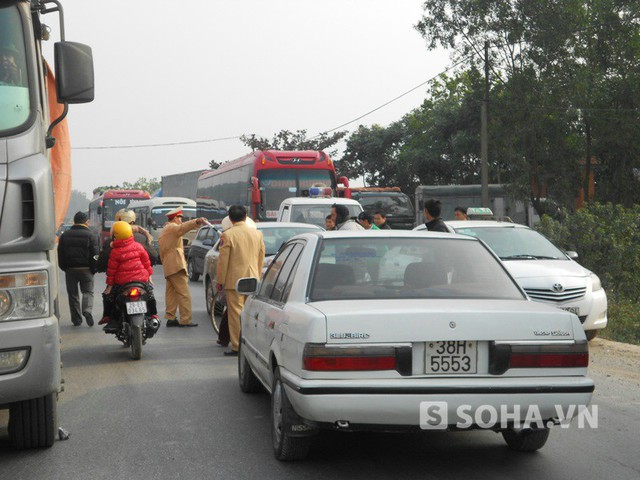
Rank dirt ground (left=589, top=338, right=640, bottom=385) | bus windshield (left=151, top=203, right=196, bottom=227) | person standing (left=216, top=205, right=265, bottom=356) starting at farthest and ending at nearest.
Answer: bus windshield (left=151, top=203, right=196, bottom=227), person standing (left=216, top=205, right=265, bottom=356), dirt ground (left=589, top=338, right=640, bottom=385)

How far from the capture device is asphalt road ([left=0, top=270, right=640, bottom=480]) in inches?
229

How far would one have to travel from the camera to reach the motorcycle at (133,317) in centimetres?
1088

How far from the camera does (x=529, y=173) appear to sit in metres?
40.6

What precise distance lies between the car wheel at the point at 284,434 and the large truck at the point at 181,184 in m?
42.6

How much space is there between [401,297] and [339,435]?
138 cm

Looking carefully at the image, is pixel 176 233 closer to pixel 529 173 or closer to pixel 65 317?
pixel 65 317

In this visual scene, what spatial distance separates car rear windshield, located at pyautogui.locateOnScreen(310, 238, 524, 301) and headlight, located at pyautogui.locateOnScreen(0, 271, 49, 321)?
1.61 meters

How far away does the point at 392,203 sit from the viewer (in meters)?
38.7

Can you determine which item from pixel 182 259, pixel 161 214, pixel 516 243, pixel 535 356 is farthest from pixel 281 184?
pixel 535 356

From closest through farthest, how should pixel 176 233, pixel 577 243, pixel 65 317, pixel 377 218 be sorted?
pixel 176 233, pixel 377 218, pixel 65 317, pixel 577 243

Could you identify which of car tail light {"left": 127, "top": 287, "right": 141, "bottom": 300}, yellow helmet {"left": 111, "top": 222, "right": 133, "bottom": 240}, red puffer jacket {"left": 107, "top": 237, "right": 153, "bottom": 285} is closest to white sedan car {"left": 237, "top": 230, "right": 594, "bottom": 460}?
car tail light {"left": 127, "top": 287, "right": 141, "bottom": 300}

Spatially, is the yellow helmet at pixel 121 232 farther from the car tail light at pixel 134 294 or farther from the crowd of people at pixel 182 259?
the car tail light at pixel 134 294

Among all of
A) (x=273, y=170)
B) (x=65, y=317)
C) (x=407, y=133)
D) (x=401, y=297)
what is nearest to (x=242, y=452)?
(x=401, y=297)

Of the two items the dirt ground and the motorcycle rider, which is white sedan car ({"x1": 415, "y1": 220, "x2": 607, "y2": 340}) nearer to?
the dirt ground
